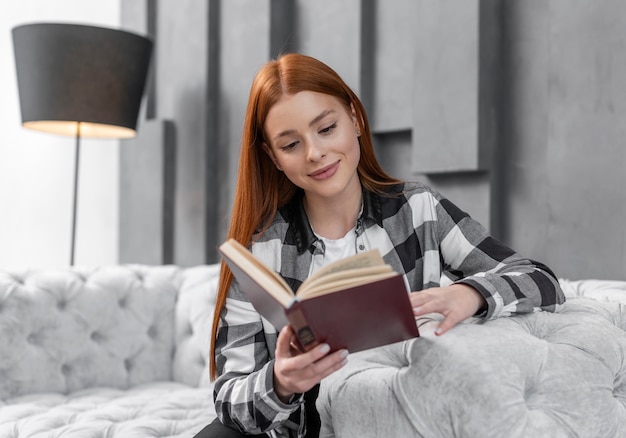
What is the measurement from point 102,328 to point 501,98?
1.37m

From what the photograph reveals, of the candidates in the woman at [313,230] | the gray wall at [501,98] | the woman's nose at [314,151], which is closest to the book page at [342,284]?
A: the woman at [313,230]

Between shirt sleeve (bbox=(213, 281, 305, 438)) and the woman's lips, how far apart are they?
0.25 meters

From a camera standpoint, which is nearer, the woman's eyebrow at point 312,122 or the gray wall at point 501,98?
the woman's eyebrow at point 312,122

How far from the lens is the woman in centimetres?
119

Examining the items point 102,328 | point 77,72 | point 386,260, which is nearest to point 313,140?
point 386,260

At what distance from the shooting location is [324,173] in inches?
52.3

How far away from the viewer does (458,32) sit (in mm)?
2102

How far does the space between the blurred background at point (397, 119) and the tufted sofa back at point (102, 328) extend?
740mm

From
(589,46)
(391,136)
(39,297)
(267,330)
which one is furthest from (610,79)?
(39,297)

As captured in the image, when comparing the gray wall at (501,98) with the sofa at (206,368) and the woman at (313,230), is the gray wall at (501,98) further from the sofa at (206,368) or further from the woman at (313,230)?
→ the woman at (313,230)

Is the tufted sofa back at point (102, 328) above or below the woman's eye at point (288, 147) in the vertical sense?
below

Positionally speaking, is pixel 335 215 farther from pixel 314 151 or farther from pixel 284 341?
pixel 284 341

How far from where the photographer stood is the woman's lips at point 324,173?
4.36 ft

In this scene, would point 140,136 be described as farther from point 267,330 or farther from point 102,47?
point 267,330
